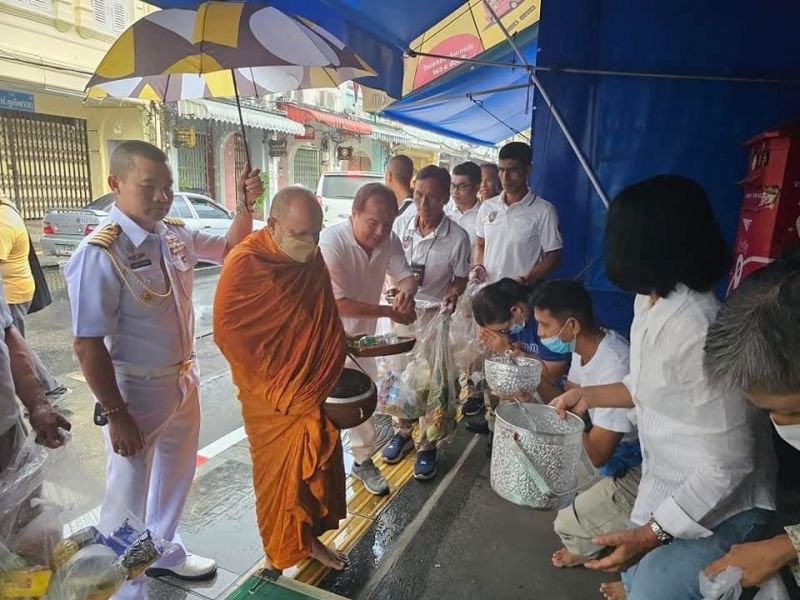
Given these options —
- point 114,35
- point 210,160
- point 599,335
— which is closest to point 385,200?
point 599,335

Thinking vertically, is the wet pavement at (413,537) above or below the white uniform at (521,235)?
below

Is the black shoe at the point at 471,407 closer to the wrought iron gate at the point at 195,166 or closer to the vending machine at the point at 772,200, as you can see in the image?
the vending machine at the point at 772,200

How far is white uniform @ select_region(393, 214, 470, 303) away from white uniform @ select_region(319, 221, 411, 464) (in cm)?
48

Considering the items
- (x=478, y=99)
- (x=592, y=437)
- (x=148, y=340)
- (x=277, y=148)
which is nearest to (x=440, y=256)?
(x=592, y=437)

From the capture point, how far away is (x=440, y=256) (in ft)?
11.9

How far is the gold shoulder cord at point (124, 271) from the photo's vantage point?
1.88 meters

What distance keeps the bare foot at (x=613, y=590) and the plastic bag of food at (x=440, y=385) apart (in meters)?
1.18

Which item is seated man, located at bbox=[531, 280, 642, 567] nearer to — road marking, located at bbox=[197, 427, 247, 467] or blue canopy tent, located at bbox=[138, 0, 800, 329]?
blue canopy tent, located at bbox=[138, 0, 800, 329]

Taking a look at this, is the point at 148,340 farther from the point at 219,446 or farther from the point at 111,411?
the point at 219,446

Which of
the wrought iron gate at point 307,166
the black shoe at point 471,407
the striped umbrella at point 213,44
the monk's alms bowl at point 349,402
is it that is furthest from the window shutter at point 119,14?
the monk's alms bowl at point 349,402

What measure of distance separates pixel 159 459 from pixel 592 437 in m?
1.78

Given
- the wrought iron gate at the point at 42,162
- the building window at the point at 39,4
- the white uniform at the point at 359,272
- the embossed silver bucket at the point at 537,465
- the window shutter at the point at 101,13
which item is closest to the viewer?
the embossed silver bucket at the point at 537,465

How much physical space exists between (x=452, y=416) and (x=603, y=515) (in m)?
1.11

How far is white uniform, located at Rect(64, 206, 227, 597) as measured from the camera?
1.87 m
